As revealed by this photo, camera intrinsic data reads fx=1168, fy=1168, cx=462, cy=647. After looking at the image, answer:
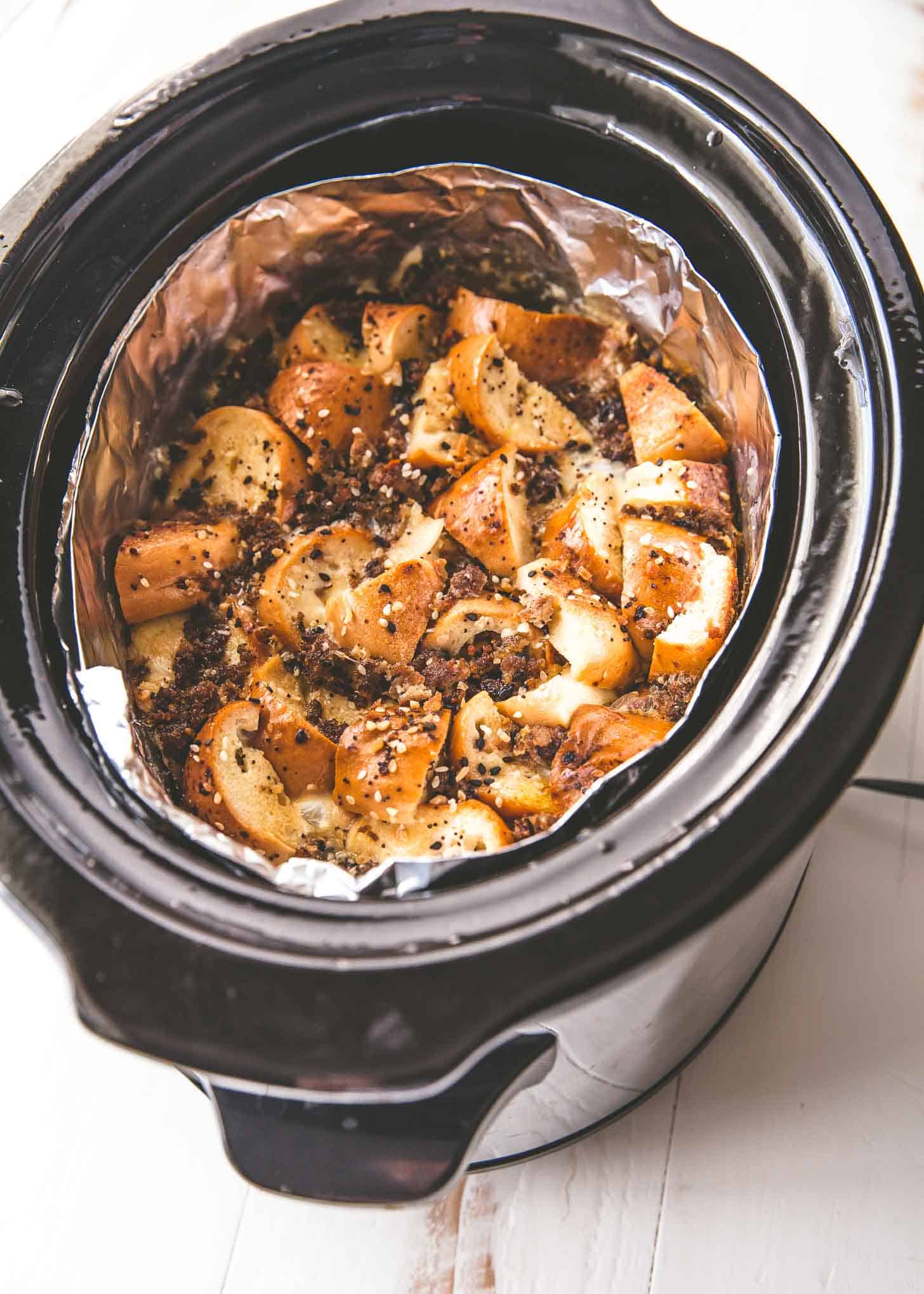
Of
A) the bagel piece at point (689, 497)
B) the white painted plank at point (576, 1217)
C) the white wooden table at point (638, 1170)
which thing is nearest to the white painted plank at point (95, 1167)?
the white wooden table at point (638, 1170)

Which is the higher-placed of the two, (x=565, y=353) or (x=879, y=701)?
(x=565, y=353)

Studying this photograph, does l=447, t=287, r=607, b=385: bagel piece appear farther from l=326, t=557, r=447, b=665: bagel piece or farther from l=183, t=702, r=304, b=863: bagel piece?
l=183, t=702, r=304, b=863: bagel piece

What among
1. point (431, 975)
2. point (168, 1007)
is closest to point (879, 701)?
point (431, 975)

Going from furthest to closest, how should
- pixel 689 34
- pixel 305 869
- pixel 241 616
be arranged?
1. pixel 241 616
2. pixel 689 34
3. pixel 305 869

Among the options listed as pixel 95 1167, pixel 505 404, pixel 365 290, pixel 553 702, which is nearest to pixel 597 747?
pixel 553 702

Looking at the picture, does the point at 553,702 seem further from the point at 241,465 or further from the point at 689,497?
the point at 241,465

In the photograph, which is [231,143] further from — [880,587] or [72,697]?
[880,587]

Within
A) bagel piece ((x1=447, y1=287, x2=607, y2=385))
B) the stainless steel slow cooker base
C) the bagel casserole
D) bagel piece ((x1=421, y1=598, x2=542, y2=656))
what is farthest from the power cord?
bagel piece ((x1=447, y1=287, x2=607, y2=385))
